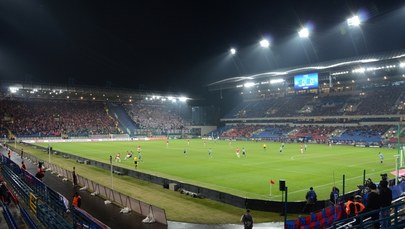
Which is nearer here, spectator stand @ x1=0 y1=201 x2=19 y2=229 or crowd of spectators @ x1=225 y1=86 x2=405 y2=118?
spectator stand @ x1=0 y1=201 x2=19 y2=229

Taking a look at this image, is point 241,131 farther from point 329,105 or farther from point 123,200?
point 123,200

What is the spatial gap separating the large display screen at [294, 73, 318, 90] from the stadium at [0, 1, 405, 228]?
22cm

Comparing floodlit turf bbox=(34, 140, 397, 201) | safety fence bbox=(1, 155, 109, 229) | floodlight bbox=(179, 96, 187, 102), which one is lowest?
floodlit turf bbox=(34, 140, 397, 201)

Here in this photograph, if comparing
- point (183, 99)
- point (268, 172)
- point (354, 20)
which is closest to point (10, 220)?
point (268, 172)

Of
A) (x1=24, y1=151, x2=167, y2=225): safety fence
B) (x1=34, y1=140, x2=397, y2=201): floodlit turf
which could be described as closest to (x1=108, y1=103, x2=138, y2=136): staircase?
(x1=34, y1=140, x2=397, y2=201): floodlit turf

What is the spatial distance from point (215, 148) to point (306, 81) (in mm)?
26429

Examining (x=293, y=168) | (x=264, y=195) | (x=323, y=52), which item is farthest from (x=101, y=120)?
(x=264, y=195)

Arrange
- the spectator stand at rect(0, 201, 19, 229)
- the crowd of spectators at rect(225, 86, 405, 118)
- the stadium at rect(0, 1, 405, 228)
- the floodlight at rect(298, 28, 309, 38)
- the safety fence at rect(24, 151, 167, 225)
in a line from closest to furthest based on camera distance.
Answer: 1. the spectator stand at rect(0, 201, 19, 229)
2. the safety fence at rect(24, 151, 167, 225)
3. the stadium at rect(0, 1, 405, 228)
4. the floodlight at rect(298, 28, 309, 38)
5. the crowd of spectators at rect(225, 86, 405, 118)

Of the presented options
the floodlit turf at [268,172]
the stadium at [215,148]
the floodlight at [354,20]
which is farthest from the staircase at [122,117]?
the floodlight at [354,20]

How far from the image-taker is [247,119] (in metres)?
103

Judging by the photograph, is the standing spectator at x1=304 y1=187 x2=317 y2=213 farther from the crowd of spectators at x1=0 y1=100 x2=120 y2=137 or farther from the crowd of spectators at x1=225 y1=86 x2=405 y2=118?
the crowd of spectators at x1=0 y1=100 x2=120 y2=137

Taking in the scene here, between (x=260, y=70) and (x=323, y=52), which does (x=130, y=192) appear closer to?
(x=323, y=52)

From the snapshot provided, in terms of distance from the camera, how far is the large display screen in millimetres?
72500

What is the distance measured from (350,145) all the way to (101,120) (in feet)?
216
